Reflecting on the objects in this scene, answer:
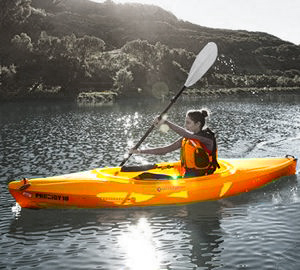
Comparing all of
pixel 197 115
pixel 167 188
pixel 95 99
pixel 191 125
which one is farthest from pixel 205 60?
pixel 95 99

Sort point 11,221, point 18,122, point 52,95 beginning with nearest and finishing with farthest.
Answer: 1. point 11,221
2. point 18,122
3. point 52,95

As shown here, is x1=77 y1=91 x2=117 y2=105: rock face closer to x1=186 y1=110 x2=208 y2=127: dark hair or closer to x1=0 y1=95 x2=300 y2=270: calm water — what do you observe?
x1=0 y1=95 x2=300 y2=270: calm water

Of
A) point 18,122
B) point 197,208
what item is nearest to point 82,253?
point 197,208

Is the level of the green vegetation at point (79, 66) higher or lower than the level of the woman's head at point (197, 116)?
higher

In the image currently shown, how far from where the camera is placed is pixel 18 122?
30641 millimetres

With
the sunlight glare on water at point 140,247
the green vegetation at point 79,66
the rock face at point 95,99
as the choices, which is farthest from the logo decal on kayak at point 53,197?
the green vegetation at point 79,66

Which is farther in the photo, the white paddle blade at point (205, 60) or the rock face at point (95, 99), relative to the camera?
the rock face at point (95, 99)

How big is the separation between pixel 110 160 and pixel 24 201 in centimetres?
759

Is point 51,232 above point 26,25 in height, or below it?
below

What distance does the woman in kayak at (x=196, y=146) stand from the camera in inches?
374

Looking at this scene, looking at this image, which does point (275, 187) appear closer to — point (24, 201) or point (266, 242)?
point (266, 242)

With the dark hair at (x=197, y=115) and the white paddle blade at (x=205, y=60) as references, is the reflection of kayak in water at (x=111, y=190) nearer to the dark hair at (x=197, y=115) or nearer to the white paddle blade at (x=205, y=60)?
the dark hair at (x=197, y=115)

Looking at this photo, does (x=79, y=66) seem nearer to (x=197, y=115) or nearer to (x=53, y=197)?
(x=53, y=197)

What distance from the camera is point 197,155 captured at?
974 cm
